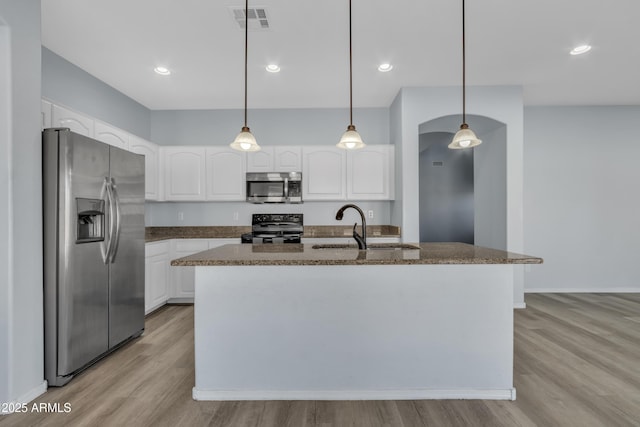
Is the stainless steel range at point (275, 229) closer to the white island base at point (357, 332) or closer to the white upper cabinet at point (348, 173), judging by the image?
the white upper cabinet at point (348, 173)

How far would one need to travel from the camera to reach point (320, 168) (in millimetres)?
4711

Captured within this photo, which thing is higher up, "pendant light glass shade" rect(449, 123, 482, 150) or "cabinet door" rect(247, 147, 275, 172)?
"cabinet door" rect(247, 147, 275, 172)

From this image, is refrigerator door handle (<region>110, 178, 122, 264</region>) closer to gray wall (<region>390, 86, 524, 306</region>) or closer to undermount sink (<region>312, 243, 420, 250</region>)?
undermount sink (<region>312, 243, 420, 250</region>)

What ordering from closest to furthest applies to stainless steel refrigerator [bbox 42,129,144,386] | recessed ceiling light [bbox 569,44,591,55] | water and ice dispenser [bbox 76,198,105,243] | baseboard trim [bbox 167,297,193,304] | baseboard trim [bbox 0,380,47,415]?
baseboard trim [bbox 0,380,47,415] → stainless steel refrigerator [bbox 42,129,144,386] → water and ice dispenser [bbox 76,198,105,243] → recessed ceiling light [bbox 569,44,591,55] → baseboard trim [bbox 167,297,193,304]

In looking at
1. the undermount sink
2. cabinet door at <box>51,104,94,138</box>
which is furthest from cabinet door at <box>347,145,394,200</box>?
cabinet door at <box>51,104,94,138</box>

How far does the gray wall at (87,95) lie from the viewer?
3.25m

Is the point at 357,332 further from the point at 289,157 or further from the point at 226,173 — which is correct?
the point at 226,173

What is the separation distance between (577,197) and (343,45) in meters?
4.15

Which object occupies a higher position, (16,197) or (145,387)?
(16,197)

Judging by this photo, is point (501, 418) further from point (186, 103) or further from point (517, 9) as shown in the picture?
point (186, 103)

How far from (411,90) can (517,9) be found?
158 centimetres

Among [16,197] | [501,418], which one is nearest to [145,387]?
[16,197]

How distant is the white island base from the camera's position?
2178 mm

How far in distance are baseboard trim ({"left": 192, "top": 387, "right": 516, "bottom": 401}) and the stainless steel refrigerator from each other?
1.05 m
